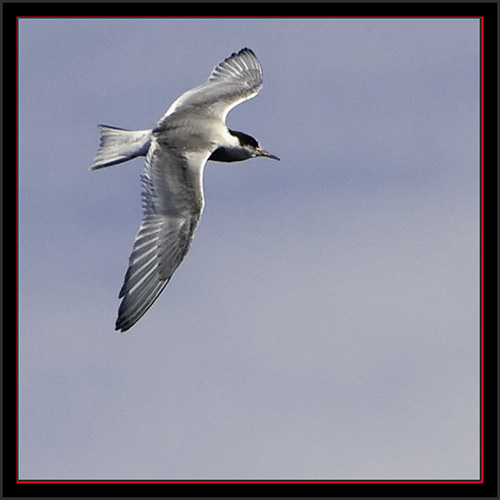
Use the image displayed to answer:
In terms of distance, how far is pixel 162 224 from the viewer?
12516 millimetres

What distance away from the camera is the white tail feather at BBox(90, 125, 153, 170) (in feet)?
44.8

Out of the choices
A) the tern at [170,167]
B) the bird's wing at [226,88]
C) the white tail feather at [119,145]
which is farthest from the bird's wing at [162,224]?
the bird's wing at [226,88]

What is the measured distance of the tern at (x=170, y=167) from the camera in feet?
39.5

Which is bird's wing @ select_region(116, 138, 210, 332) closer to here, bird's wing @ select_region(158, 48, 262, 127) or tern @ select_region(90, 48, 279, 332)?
tern @ select_region(90, 48, 279, 332)

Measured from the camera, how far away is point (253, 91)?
625 inches

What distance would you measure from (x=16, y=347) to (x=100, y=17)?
4161 mm

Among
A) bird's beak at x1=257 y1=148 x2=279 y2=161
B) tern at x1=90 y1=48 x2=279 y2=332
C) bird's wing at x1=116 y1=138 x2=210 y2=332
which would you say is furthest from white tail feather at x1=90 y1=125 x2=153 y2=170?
bird's beak at x1=257 y1=148 x2=279 y2=161

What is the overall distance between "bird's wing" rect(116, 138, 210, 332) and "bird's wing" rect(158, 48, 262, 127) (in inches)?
45.5

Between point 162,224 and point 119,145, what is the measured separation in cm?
207

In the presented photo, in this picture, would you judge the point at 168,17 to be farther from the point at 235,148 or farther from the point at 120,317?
the point at 120,317

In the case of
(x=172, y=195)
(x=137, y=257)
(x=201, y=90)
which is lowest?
(x=137, y=257)

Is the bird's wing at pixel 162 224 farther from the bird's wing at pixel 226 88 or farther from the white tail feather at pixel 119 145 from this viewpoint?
the bird's wing at pixel 226 88
